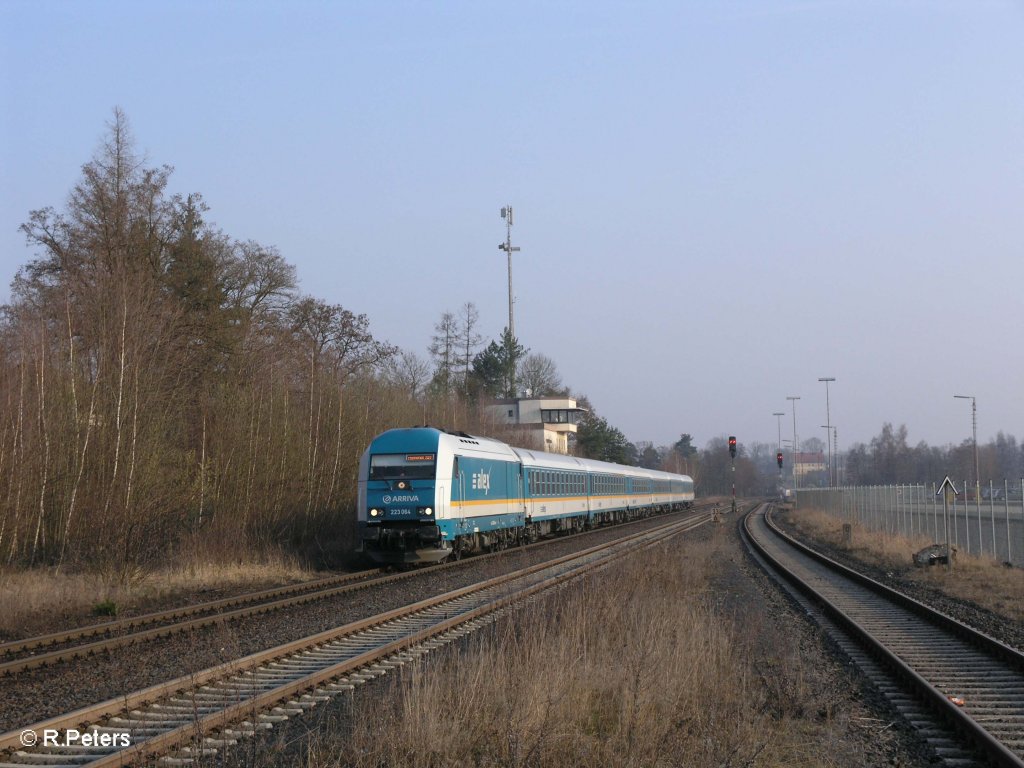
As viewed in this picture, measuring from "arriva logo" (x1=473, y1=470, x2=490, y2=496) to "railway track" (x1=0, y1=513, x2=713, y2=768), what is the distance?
403 inches

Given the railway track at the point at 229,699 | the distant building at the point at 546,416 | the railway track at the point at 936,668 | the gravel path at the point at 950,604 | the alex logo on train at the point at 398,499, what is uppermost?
the distant building at the point at 546,416

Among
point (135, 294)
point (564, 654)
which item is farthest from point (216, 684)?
point (135, 294)

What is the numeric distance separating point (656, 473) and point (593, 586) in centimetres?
5132

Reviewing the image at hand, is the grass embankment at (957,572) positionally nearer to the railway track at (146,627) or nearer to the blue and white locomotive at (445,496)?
the blue and white locomotive at (445,496)

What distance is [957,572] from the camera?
856 inches

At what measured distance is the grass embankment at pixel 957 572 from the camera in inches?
676

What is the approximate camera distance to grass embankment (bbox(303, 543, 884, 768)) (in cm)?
622

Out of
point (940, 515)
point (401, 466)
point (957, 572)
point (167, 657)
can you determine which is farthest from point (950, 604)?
point (940, 515)

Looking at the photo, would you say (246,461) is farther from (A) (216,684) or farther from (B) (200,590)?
(A) (216,684)

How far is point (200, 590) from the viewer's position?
698 inches

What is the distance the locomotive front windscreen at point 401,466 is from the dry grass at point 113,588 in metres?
2.65

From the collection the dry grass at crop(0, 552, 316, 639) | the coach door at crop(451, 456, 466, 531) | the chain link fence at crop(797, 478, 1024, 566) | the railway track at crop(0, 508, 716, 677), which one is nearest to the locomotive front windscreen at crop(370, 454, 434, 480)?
the coach door at crop(451, 456, 466, 531)

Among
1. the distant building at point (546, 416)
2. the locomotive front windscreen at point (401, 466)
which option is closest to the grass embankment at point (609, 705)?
the locomotive front windscreen at point (401, 466)

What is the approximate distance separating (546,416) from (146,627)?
74.1 meters
